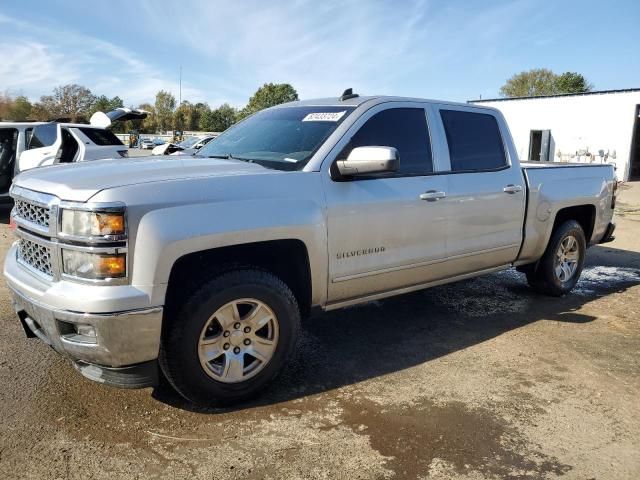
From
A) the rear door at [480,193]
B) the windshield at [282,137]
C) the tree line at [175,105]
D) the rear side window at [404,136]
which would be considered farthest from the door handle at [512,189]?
the tree line at [175,105]

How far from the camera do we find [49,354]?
3.94 m

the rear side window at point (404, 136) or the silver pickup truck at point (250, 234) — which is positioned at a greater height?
the rear side window at point (404, 136)

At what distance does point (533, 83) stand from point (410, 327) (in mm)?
70137

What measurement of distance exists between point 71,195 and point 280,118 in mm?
1974

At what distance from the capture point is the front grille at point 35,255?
2943mm

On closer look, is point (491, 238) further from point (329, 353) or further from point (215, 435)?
point (215, 435)

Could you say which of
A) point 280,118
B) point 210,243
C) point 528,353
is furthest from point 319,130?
point 528,353

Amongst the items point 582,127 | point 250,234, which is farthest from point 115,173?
point 582,127

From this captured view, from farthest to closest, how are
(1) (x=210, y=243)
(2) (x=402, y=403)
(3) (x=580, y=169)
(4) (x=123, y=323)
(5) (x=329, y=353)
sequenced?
(3) (x=580, y=169), (5) (x=329, y=353), (2) (x=402, y=403), (1) (x=210, y=243), (4) (x=123, y=323)

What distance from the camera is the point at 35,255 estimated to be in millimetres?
3066

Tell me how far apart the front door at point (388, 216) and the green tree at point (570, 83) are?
65.0m

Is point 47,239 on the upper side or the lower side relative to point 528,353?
upper

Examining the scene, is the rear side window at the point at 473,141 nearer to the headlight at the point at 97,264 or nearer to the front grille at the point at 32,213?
the headlight at the point at 97,264

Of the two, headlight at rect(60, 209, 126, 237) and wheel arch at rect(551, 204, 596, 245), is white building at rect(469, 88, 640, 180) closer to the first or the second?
wheel arch at rect(551, 204, 596, 245)
